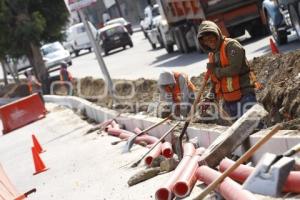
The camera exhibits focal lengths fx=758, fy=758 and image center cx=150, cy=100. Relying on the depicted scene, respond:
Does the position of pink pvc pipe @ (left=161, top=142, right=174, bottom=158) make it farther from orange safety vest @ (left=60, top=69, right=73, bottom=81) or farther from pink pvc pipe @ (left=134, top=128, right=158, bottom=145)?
orange safety vest @ (left=60, top=69, right=73, bottom=81)

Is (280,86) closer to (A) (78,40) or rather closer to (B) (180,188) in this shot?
(B) (180,188)

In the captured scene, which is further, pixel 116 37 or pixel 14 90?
pixel 116 37

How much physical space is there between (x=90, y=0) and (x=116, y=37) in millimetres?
27561

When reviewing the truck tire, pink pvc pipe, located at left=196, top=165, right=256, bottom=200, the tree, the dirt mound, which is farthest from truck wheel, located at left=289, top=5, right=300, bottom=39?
the tree

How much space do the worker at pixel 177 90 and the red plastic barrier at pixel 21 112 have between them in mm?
15183

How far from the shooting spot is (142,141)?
41.8 feet

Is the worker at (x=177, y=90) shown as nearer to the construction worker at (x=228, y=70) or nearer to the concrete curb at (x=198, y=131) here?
the concrete curb at (x=198, y=131)

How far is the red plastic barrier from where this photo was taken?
84.2 feet

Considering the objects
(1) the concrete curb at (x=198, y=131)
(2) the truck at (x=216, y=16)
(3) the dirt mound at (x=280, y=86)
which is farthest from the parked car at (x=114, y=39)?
(3) the dirt mound at (x=280, y=86)

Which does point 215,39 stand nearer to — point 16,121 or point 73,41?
point 16,121

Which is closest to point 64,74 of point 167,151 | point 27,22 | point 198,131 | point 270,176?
point 27,22

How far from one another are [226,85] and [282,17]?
33.3ft

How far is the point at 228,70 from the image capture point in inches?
343

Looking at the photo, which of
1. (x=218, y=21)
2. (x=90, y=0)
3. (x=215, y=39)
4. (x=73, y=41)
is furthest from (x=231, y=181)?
(x=73, y=41)
